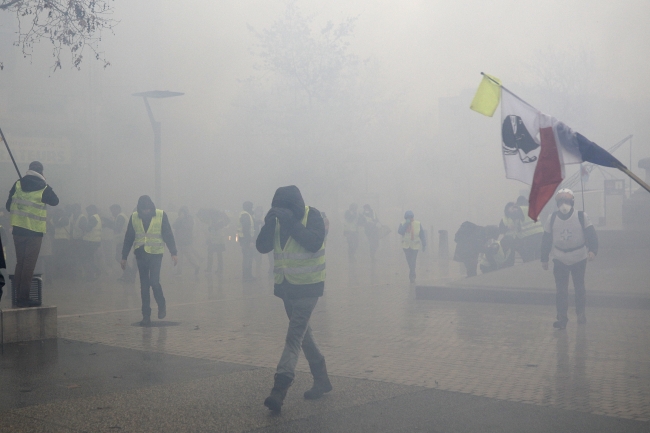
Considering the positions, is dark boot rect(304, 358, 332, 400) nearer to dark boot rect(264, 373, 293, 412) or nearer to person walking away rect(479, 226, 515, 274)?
dark boot rect(264, 373, 293, 412)

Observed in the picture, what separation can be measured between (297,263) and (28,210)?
13.6 ft

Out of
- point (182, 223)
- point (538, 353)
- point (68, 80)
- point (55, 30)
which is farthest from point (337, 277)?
point (68, 80)

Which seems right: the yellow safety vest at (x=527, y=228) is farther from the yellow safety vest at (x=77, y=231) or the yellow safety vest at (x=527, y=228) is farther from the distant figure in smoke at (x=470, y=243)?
the yellow safety vest at (x=77, y=231)

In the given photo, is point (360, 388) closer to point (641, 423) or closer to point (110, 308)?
point (641, 423)

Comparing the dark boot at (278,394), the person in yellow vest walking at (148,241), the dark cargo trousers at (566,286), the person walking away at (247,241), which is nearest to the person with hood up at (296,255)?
the dark boot at (278,394)

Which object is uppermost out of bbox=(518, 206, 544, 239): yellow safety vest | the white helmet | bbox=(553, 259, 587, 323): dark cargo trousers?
the white helmet

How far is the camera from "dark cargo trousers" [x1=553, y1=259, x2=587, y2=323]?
8984 mm

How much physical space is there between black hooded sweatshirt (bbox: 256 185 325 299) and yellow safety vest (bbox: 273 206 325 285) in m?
0.03

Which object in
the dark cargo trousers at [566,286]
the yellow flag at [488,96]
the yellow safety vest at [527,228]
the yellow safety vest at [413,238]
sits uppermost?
the yellow flag at [488,96]

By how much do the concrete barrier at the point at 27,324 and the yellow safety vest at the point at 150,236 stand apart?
5.23ft

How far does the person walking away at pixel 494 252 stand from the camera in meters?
13.8

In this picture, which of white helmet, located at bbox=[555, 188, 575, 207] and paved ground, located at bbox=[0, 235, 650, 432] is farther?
white helmet, located at bbox=[555, 188, 575, 207]

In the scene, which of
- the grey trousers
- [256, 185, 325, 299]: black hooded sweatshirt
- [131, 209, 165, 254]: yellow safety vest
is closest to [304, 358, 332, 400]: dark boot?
the grey trousers

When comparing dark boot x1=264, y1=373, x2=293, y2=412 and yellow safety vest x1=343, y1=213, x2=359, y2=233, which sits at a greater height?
yellow safety vest x1=343, y1=213, x2=359, y2=233
